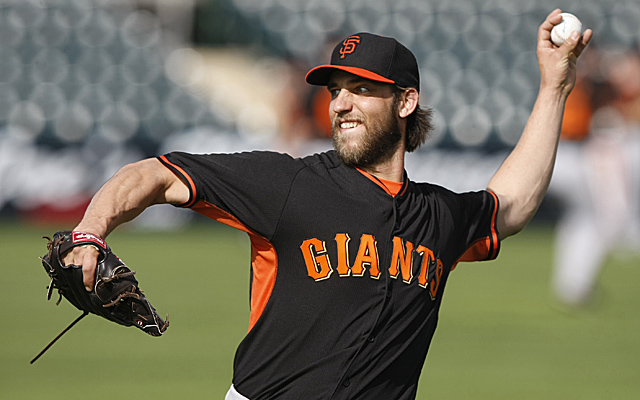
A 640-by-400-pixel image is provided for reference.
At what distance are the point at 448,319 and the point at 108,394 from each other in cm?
382

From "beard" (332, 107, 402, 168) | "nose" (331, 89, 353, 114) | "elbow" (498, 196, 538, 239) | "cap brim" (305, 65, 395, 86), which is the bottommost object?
"elbow" (498, 196, 538, 239)

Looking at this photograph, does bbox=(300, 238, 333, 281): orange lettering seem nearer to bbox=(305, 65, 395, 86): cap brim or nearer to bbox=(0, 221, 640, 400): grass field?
bbox=(305, 65, 395, 86): cap brim

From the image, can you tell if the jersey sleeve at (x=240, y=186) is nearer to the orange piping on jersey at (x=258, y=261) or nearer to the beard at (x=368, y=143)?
the orange piping on jersey at (x=258, y=261)

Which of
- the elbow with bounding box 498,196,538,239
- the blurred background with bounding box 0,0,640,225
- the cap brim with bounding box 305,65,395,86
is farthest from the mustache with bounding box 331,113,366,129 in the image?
the blurred background with bounding box 0,0,640,225

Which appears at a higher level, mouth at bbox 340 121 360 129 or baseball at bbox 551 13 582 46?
baseball at bbox 551 13 582 46

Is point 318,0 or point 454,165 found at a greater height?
point 318,0

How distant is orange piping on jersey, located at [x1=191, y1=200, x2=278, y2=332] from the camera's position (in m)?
2.91

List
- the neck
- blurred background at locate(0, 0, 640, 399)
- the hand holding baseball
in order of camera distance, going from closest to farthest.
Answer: the neck, the hand holding baseball, blurred background at locate(0, 0, 640, 399)

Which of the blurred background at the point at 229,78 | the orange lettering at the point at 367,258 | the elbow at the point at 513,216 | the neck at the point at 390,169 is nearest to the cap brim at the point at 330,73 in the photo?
the neck at the point at 390,169

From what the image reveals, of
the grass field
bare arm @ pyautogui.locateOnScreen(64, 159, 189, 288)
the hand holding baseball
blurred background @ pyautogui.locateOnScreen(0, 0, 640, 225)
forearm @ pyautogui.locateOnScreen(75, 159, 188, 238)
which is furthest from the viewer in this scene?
blurred background @ pyautogui.locateOnScreen(0, 0, 640, 225)

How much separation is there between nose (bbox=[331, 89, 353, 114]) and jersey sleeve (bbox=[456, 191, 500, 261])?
2.12 feet

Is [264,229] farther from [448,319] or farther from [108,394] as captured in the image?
[448,319]

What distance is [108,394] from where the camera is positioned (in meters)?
5.54

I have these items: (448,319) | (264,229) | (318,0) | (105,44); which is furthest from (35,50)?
(264,229)
